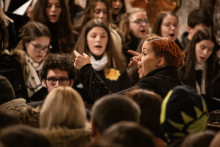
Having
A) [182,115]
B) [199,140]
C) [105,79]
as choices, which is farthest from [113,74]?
[199,140]

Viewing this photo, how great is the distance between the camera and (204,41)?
5.16 metres

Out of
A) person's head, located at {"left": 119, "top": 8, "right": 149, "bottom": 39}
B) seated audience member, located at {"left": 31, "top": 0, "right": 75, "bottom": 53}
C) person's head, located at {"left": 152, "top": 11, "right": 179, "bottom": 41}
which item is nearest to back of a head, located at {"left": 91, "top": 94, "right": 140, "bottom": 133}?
seated audience member, located at {"left": 31, "top": 0, "right": 75, "bottom": 53}

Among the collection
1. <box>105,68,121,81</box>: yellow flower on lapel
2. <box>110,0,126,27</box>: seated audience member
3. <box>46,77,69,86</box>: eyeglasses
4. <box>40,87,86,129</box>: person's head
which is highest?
<box>110,0,126,27</box>: seated audience member

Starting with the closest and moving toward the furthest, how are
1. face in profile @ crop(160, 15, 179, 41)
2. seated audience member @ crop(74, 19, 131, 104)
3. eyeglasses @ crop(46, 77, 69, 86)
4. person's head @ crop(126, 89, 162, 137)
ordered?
person's head @ crop(126, 89, 162, 137)
eyeglasses @ crop(46, 77, 69, 86)
seated audience member @ crop(74, 19, 131, 104)
face in profile @ crop(160, 15, 179, 41)

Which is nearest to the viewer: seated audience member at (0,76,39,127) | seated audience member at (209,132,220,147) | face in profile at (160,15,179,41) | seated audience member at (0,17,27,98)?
seated audience member at (209,132,220,147)

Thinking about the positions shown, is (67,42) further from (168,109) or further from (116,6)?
(168,109)

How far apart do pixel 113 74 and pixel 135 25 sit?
1084 mm

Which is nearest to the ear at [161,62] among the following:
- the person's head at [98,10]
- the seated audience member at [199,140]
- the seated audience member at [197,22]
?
the seated audience member at [199,140]

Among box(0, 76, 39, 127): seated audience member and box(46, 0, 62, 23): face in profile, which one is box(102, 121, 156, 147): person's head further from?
box(46, 0, 62, 23): face in profile

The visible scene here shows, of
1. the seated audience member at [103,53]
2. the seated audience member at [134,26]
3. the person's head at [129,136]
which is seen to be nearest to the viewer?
the person's head at [129,136]

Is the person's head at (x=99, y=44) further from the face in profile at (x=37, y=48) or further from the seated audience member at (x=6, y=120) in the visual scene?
the seated audience member at (x=6, y=120)

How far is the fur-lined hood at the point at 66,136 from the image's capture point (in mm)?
1972

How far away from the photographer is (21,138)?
1.60 meters

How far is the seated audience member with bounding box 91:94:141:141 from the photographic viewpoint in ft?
6.16
